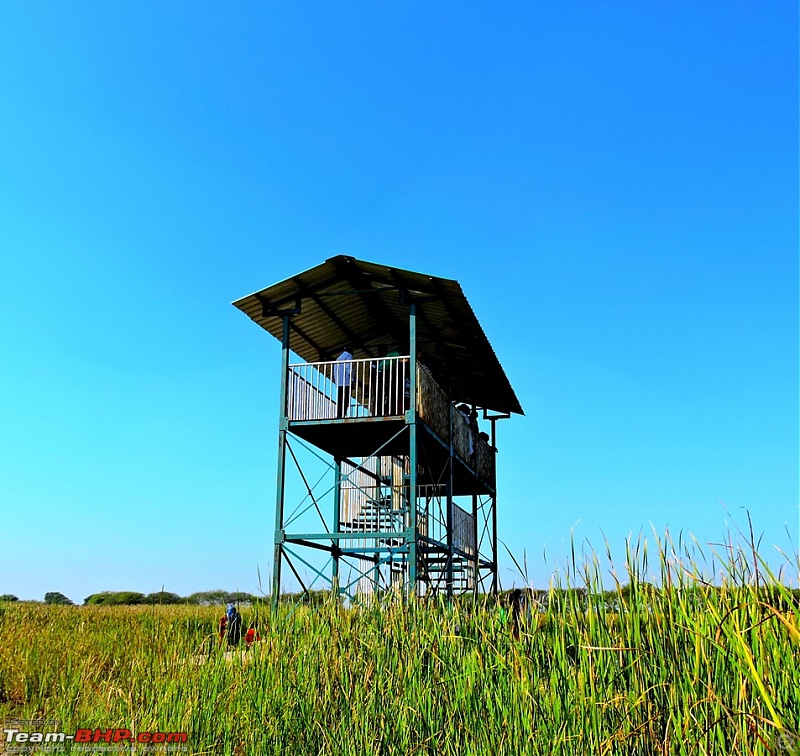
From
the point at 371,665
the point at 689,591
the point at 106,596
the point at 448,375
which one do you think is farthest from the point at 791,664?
the point at 106,596

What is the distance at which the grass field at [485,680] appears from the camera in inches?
167

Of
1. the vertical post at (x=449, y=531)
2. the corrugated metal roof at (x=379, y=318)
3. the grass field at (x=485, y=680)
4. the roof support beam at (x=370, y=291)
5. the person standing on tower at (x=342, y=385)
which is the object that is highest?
the roof support beam at (x=370, y=291)

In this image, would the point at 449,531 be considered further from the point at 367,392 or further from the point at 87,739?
the point at 87,739

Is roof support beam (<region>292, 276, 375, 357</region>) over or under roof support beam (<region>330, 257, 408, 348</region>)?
under

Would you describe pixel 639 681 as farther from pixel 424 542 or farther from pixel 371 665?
pixel 424 542

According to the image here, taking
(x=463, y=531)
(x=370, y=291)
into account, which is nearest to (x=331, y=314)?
(x=370, y=291)

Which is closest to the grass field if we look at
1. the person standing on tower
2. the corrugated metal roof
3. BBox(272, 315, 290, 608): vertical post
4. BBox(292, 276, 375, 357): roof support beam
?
BBox(272, 315, 290, 608): vertical post

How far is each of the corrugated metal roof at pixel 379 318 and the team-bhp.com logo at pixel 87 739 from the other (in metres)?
10.5

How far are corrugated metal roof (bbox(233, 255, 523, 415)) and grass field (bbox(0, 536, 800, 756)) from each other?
9.19 metres

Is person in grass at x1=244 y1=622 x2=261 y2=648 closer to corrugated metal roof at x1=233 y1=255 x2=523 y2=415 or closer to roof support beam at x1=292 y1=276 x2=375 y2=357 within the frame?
corrugated metal roof at x1=233 y1=255 x2=523 y2=415

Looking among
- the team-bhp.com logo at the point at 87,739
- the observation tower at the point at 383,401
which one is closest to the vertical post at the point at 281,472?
the observation tower at the point at 383,401

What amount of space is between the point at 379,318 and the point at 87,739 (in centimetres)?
1358

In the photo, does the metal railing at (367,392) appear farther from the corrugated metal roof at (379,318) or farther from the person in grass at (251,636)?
the person in grass at (251,636)

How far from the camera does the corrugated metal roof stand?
52.3ft
